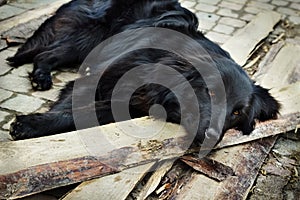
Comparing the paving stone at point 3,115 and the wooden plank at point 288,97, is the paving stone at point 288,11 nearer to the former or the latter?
the wooden plank at point 288,97

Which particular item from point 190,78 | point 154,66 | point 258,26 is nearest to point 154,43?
point 154,66

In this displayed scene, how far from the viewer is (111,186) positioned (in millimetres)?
2295

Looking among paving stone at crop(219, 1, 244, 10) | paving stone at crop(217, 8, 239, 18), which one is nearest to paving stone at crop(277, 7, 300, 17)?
paving stone at crop(219, 1, 244, 10)

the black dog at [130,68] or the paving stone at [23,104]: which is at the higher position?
the black dog at [130,68]

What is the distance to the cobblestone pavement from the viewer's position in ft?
10.3

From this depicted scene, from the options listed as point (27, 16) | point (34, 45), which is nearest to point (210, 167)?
point (34, 45)

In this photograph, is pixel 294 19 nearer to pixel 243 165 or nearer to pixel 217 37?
pixel 217 37

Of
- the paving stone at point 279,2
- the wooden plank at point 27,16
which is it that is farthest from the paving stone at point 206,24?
the wooden plank at point 27,16

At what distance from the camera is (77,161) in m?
2.26

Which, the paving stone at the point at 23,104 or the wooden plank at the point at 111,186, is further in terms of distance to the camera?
the paving stone at the point at 23,104

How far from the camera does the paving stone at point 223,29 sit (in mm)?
4656

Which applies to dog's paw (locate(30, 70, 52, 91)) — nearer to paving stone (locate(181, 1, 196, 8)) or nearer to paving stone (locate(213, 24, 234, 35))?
paving stone (locate(213, 24, 234, 35))

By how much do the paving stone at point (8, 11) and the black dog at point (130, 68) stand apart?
2.85 ft

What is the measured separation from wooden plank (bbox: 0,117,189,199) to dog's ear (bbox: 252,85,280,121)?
1.81 ft
